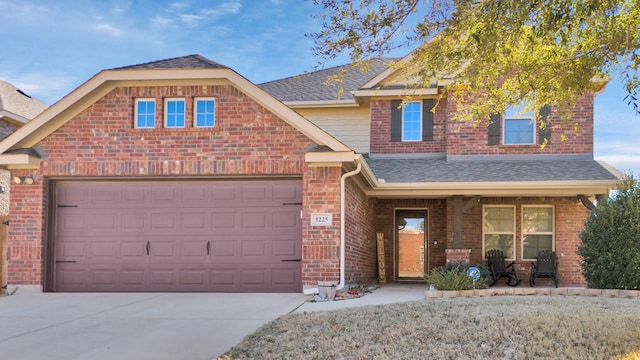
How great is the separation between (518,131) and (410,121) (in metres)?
2.82

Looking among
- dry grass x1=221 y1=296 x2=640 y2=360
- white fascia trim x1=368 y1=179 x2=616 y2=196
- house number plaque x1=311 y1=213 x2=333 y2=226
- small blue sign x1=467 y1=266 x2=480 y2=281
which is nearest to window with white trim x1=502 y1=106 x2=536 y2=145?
white fascia trim x1=368 y1=179 x2=616 y2=196

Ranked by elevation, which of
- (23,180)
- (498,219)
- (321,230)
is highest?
(23,180)

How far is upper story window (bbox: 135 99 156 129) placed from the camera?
12781 mm

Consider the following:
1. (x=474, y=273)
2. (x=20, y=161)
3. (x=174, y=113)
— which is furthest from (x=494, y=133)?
(x=20, y=161)

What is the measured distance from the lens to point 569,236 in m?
16.2

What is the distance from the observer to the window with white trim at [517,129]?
16.1 meters

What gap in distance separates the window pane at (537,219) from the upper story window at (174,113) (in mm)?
9303

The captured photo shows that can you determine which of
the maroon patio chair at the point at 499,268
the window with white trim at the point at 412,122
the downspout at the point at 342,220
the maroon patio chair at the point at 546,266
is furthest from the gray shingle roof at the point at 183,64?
the maroon patio chair at the point at 546,266

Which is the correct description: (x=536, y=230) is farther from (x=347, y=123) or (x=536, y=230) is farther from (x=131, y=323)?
(x=131, y=323)

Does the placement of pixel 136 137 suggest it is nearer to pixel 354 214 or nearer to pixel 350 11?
pixel 354 214

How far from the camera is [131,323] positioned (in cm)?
864

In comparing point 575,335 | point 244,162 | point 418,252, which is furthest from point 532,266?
point 575,335

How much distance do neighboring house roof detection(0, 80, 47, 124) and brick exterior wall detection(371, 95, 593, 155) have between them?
37.2 feet

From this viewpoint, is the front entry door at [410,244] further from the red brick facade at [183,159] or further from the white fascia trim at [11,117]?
the white fascia trim at [11,117]
